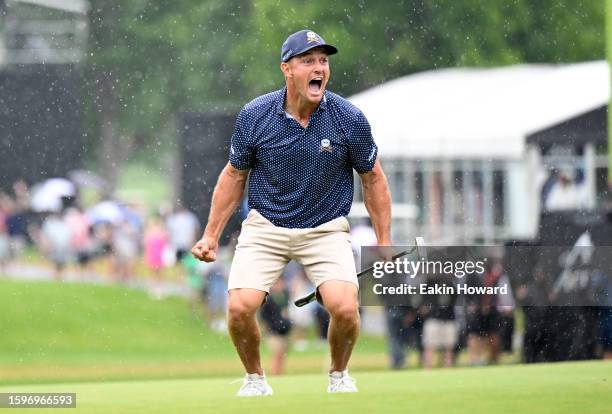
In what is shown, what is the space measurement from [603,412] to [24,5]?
12.7 m

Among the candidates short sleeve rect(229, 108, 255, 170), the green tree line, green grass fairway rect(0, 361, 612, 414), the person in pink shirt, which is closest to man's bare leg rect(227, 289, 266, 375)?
green grass fairway rect(0, 361, 612, 414)

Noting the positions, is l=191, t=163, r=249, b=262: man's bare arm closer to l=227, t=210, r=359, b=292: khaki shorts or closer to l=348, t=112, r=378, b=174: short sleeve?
l=227, t=210, r=359, b=292: khaki shorts

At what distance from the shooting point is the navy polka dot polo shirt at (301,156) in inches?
295

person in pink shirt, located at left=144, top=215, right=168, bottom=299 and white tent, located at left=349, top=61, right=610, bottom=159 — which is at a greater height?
white tent, located at left=349, top=61, right=610, bottom=159

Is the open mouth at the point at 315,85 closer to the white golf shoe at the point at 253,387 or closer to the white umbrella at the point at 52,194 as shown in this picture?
the white golf shoe at the point at 253,387

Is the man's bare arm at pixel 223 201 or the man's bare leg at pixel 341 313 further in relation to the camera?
the man's bare arm at pixel 223 201

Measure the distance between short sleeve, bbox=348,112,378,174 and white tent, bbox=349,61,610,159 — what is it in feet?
24.8

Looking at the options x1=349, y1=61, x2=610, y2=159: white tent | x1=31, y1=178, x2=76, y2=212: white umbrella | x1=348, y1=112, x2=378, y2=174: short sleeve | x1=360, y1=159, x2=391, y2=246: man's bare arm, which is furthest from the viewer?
x1=31, y1=178, x2=76, y2=212: white umbrella

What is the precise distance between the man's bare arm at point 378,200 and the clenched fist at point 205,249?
78cm

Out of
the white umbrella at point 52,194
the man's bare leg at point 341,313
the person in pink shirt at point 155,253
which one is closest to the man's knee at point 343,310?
the man's bare leg at point 341,313

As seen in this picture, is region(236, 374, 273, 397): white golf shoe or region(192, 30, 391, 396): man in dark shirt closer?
region(192, 30, 391, 396): man in dark shirt

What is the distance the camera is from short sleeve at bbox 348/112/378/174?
7.55 metres

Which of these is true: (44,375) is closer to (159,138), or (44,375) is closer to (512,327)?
(159,138)

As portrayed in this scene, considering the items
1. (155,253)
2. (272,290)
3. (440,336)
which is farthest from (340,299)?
(155,253)
